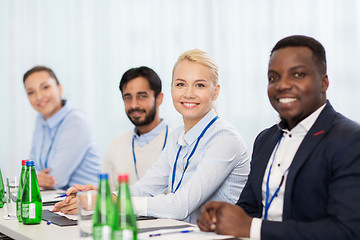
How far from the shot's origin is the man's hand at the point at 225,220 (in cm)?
168

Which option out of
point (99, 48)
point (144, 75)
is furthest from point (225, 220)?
point (99, 48)

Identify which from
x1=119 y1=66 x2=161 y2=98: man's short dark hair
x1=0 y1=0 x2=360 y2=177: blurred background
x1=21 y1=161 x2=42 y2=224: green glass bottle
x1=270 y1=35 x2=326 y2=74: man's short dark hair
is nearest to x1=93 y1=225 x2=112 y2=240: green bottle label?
x1=21 y1=161 x2=42 y2=224: green glass bottle

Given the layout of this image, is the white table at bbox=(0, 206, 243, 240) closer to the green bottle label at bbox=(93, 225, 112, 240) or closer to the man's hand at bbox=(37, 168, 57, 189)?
the green bottle label at bbox=(93, 225, 112, 240)

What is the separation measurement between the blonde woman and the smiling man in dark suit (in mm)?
357

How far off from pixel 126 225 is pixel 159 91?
2317 millimetres

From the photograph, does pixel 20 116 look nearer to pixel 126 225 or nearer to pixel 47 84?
pixel 47 84

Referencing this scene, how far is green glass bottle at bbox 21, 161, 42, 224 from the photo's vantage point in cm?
204

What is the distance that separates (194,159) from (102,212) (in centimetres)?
111

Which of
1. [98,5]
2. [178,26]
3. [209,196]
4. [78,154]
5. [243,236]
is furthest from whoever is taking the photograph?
[98,5]

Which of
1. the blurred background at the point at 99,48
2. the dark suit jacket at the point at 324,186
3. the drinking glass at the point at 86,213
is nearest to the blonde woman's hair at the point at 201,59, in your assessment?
the dark suit jacket at the point at 324,186

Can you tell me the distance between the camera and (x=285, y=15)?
4.03m

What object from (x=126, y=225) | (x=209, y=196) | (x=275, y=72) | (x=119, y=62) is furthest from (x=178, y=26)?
(x=126, y=225)

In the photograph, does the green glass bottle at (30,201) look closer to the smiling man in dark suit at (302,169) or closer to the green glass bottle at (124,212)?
the smiling man in dark suit at (302,169)

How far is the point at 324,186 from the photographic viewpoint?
1716 millimetres
